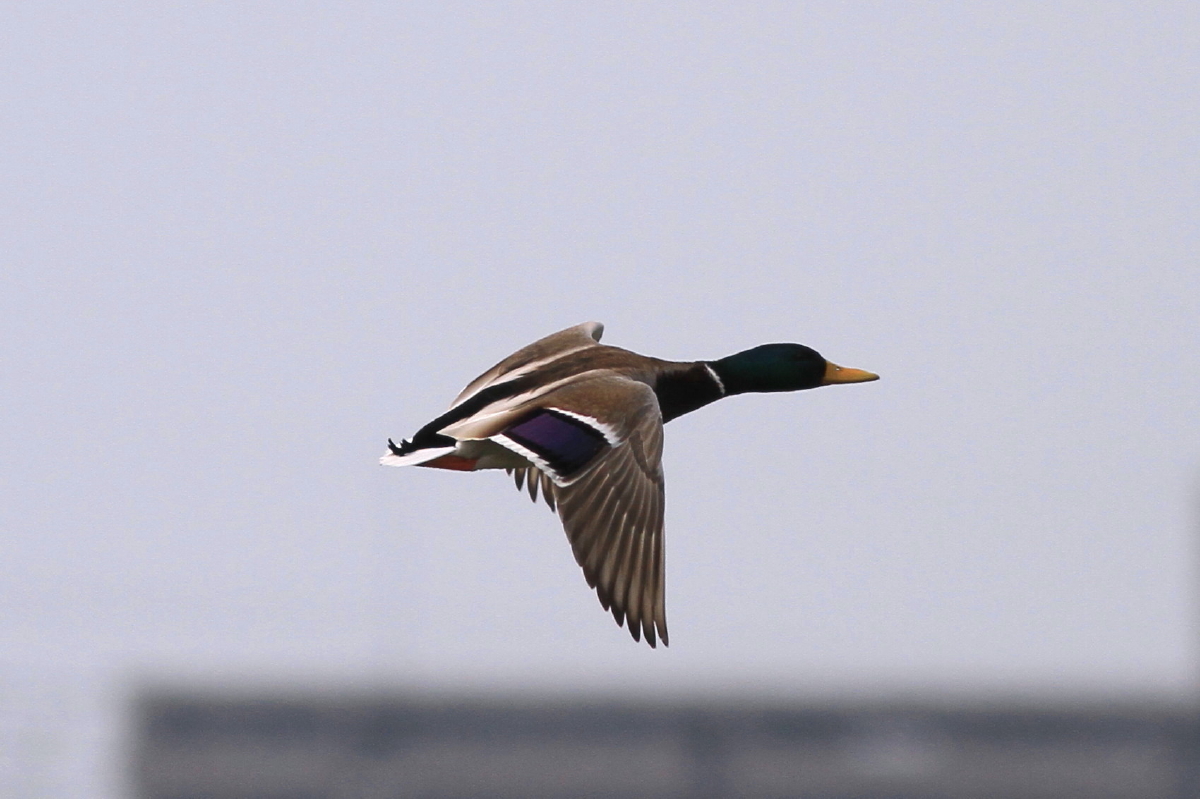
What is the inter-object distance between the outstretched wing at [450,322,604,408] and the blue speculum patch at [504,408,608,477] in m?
1.06

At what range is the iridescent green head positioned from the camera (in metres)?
10.8

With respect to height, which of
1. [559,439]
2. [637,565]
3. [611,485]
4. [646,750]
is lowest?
[646,750]

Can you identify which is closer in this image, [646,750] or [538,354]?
[538,354]

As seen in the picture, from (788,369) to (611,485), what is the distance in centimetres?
238

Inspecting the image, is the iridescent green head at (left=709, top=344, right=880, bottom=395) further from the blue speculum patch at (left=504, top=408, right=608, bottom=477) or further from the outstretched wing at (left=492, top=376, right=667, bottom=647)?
the blue speculum patch at (left=504, top=408, right=608, bottom=477)

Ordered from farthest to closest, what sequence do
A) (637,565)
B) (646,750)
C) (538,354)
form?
(646,750) → (538,354) → (637,565)

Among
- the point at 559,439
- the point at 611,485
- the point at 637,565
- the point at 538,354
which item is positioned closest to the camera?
the point at 637,565

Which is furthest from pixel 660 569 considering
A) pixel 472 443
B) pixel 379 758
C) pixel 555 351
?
pixel 379 758

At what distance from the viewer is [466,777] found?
4266cm

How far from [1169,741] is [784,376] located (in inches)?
1424

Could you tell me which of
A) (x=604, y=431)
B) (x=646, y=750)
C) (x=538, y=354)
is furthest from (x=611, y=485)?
(x=646, y=750)

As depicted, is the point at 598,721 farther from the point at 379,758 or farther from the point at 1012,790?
the point at 1012,790

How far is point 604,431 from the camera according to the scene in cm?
894

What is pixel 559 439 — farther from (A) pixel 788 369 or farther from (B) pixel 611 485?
(A) pixel 788 369
